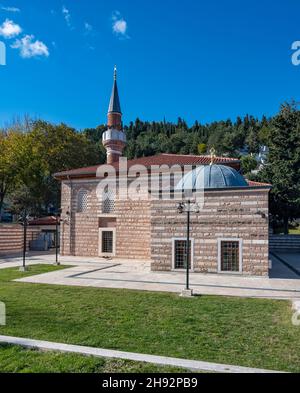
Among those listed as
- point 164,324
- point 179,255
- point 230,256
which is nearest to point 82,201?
point 179,255

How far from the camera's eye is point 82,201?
76.0 ft

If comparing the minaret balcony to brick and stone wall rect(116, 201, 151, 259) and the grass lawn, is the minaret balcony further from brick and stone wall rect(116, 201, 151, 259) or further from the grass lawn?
the grass lawn

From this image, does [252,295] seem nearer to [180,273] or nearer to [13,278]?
[180,273]

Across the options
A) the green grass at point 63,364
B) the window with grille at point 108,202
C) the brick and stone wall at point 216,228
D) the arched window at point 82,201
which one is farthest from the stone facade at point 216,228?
the green grass at point 63,364

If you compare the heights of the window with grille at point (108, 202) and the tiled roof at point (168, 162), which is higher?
the tiled roof at point (168, 162)

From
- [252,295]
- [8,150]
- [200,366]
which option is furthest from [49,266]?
[8,150]

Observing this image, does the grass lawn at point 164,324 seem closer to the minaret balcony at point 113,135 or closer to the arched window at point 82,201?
the arched window at point 82,201

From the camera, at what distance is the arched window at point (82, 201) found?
23.0 meters

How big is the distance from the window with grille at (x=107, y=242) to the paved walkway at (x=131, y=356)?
1612 cm

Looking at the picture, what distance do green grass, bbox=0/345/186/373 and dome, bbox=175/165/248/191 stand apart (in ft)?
34.1

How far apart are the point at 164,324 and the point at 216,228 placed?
298 inches

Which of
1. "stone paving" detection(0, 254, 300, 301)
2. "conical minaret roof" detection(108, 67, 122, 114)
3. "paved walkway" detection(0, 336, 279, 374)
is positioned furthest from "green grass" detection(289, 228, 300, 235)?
"paved walkway" detection(0, 336, 279, 374)

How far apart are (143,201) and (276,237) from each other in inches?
603

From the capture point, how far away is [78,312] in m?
7.83
